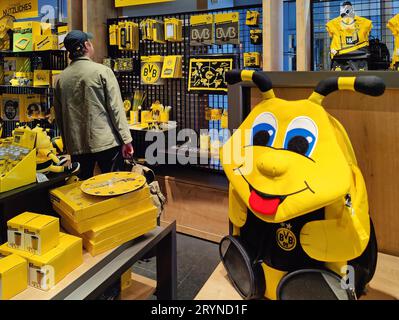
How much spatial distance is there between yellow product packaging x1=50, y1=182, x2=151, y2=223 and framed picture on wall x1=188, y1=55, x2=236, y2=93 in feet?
5.62

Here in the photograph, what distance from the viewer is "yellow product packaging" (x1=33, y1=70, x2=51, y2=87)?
3.77 metres

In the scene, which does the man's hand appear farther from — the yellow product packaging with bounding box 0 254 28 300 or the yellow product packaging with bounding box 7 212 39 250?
the yellow product packaging with bounding box 0 254 28 300

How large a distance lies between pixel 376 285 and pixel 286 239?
327 millimetres

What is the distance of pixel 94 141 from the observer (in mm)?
2684

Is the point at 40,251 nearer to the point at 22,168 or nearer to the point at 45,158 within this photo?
the point at 22,168

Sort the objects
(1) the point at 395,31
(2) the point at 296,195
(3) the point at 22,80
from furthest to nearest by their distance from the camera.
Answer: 1. (3) the point at 22,80
2. (1) the point at 395,31
3. (2) the point at 296,195

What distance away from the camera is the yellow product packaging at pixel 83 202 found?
128 cm

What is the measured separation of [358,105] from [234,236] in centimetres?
55

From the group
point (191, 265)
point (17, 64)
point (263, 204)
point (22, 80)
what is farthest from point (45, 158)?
point (17, 64)

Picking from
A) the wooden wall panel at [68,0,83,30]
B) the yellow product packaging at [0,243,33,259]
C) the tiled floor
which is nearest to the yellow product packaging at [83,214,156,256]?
the yellow product packaging at [0,243,33,259]

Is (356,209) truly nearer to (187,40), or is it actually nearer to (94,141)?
(94,141)

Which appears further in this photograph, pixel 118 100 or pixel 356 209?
pixel 118 100

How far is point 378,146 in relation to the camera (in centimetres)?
111

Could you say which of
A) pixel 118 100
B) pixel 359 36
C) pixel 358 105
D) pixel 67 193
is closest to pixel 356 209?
pixel 358 105
